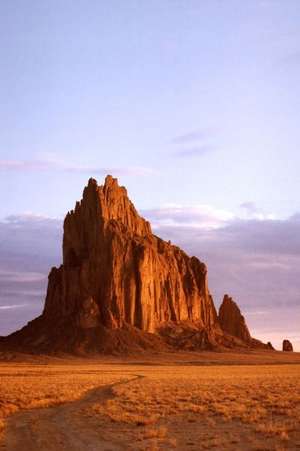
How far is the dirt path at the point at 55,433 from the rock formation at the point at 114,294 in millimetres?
106066

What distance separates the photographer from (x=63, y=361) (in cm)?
12312

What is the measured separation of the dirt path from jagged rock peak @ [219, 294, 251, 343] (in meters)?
142

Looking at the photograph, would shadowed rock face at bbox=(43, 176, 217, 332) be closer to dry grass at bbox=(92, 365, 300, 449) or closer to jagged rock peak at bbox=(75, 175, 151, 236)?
jagged rock peak at bbox=(75, 175, 151, 236)

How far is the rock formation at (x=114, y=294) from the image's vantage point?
142750 mm

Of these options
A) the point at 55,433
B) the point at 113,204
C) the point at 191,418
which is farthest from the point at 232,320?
the point at 55,433

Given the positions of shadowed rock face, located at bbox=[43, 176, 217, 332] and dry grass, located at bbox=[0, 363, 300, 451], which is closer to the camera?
dry grass, located at bbox=[0, 363, 300, 451]

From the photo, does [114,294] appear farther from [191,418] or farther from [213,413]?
[191,418]

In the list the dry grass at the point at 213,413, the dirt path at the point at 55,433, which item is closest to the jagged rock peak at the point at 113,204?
the dry grass at the point at 213,413

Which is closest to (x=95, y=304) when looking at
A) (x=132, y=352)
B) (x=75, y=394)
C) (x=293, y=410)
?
(x=132, y=352)

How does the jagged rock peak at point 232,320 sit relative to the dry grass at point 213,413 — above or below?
above

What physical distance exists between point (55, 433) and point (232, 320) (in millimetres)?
155003

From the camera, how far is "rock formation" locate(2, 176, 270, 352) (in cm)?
14275

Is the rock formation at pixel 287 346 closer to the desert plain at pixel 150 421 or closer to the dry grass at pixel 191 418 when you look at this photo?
the desert plain at pixel 150 421

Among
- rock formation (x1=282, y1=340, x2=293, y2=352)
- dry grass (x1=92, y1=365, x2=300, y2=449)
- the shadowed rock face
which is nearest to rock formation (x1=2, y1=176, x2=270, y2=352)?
the shadowed rock face
